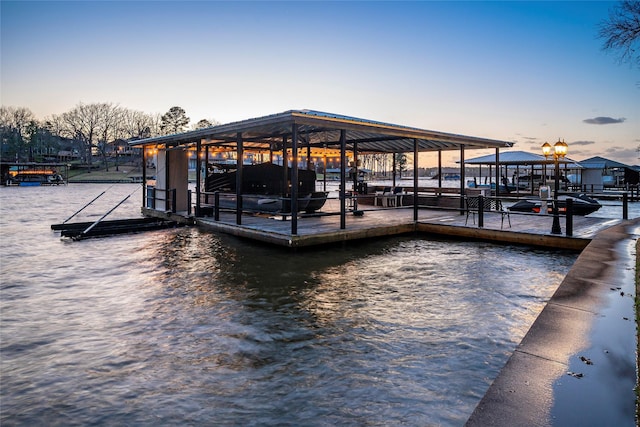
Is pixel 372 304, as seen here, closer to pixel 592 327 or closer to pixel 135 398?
pixel 592 327

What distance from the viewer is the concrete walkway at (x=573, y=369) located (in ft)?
6.95

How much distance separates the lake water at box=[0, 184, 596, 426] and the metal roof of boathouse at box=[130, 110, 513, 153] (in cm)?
318

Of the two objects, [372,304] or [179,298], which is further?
[179,298]

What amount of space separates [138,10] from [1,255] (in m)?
14.1

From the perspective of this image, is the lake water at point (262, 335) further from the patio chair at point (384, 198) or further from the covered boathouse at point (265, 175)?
the patio chair at point (384, 198)

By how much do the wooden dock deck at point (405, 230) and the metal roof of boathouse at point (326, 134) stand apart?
2.63 m

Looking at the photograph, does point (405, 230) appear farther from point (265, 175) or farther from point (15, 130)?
point (15, 130)

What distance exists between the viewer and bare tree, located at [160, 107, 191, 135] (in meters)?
78.4

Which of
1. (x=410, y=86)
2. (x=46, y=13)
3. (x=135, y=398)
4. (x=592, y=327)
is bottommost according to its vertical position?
(x=135, y=398)

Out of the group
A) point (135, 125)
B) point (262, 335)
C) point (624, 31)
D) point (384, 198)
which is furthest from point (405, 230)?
point (135, 125)

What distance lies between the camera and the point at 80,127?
75.7m

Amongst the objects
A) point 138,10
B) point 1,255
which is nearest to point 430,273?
point 1,255

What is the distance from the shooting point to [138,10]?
728 inches

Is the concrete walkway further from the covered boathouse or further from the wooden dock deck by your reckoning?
the covered boathouse
